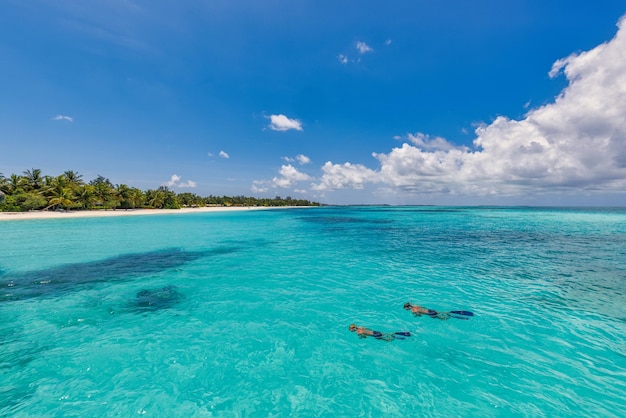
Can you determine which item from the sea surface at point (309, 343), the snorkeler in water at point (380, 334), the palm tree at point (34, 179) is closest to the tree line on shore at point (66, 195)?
the palm tree at point (34, 179)

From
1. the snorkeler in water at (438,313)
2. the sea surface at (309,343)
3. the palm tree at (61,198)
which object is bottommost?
the sea surface at (309,343)

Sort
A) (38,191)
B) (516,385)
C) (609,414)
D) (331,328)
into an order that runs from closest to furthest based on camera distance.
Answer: (609,414) → (516,385) → (331,328) → (38,191)

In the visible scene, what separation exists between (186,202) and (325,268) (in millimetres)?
152376

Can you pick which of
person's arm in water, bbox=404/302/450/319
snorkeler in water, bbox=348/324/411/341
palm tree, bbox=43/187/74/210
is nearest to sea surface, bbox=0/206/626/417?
snorkeler in water, bbox=348/324/411/341

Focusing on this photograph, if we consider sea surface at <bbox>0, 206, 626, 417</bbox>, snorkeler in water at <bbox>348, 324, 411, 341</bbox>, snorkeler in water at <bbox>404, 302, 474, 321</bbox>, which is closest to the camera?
sea surface at <bbox>0, 206, 626, 417</bbox>

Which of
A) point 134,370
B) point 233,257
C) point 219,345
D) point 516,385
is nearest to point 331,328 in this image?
point 219,345

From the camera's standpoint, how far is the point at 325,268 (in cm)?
2073

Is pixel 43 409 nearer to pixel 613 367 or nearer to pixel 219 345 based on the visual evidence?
pixel 219 345

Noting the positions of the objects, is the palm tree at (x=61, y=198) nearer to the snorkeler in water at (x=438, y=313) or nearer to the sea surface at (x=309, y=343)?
the sea surface at (x=309, y=343)

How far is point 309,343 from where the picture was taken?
9695 mm

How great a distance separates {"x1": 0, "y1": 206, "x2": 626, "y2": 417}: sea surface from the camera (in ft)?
22.5

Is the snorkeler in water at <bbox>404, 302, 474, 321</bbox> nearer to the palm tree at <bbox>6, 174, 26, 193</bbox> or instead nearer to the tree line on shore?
the tree line on shore

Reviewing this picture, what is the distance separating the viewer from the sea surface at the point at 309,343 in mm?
6863

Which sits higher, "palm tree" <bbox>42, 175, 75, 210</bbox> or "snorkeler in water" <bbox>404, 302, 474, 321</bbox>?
"palm tree" <bbox>42, 175, 75, 210</bbox>
